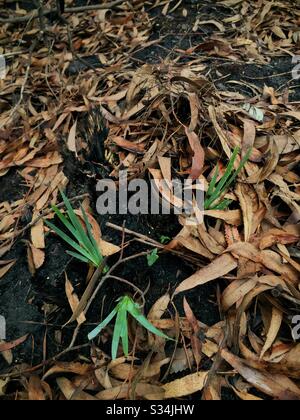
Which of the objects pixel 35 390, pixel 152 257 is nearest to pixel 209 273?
pixel 152 257

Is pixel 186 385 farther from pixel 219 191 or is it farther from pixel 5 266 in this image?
pixel 5 266

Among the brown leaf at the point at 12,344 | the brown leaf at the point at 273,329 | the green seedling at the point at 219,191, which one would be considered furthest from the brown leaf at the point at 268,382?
the brown leaf at the point at 12,344

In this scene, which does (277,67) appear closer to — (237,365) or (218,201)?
(218,201)

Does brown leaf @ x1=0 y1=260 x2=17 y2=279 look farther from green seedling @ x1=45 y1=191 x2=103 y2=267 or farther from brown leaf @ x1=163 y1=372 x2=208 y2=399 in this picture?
brown leaf @ x1=163 y1=372 x2=208 y2=399

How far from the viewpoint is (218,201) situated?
47.7 inches

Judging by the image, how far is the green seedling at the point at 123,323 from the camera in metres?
0.95

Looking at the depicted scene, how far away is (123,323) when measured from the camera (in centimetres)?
98

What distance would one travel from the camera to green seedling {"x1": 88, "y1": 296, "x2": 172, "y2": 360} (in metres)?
0.95

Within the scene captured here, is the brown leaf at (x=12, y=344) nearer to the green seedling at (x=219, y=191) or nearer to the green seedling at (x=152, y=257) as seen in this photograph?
the green seedling at (x=152, y=257)

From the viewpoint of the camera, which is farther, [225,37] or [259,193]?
[225,37]

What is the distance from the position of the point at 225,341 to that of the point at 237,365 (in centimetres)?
6

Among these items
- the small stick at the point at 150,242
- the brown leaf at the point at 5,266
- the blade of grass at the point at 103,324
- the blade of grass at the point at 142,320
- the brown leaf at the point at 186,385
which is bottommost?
the brown leaf at the point at 186,385

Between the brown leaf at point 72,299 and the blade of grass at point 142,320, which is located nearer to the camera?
the blade of grass at point 142,320
